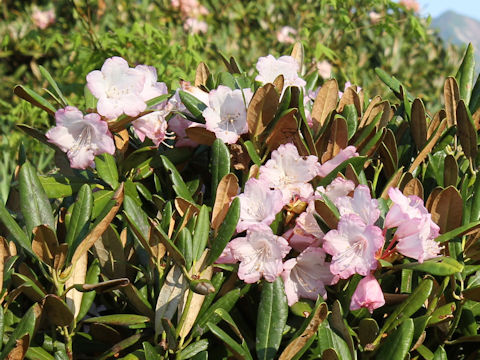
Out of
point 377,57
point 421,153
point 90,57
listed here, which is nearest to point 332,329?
point 421,153

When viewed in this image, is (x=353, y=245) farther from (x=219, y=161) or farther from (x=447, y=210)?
(x=219, y=161)

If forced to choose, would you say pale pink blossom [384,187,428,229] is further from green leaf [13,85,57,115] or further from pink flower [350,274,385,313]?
green leaf [13,85,57,115]

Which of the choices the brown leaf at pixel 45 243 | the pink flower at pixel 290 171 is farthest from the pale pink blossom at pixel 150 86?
the brown leaf at pixel 45 243

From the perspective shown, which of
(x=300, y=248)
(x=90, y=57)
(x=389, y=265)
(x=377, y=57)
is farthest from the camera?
(x=377, y=57)

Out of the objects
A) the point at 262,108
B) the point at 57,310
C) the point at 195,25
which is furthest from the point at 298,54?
the point at 195,25

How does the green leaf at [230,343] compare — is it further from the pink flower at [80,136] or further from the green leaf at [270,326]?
the pink flower at [80,136]

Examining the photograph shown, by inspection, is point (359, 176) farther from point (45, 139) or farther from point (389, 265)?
point (45, 139)

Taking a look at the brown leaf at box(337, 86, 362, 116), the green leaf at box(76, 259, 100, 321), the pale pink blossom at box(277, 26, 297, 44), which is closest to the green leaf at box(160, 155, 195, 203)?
the green leaf at box(76, 259, 100, 321)

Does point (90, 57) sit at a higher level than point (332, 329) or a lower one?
lower
